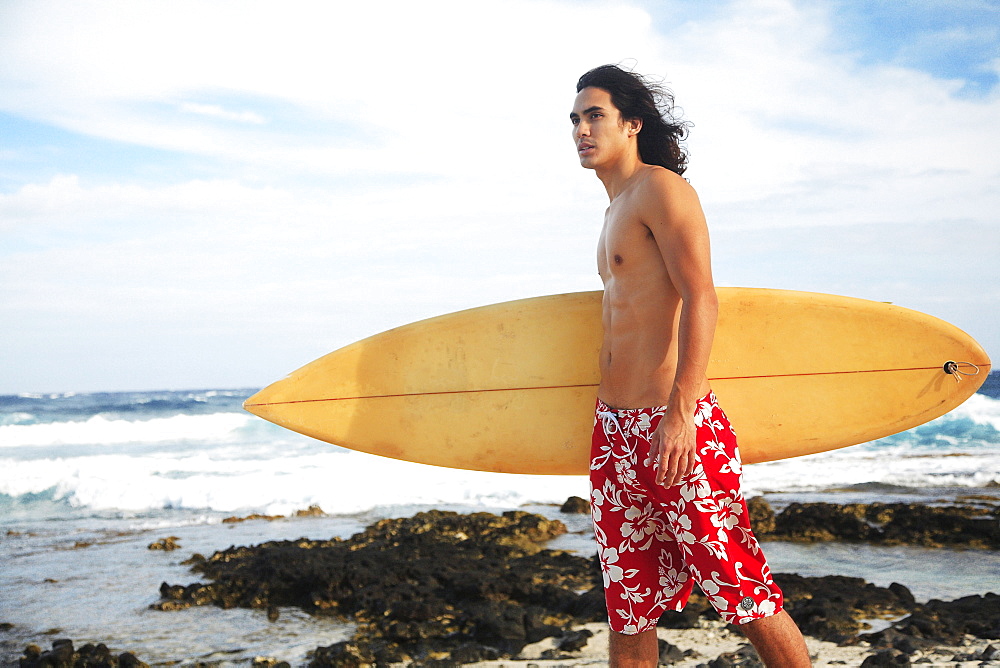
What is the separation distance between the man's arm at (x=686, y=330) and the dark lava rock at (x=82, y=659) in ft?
8.73

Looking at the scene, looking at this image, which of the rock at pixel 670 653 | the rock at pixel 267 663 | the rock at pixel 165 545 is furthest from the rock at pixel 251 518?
the rock at pixel 670 653

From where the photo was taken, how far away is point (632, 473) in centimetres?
197

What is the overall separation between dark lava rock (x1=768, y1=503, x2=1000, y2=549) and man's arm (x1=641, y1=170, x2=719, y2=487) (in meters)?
4.23

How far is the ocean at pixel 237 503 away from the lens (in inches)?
157

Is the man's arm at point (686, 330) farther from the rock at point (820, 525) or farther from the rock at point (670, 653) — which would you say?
the rock at point (820, 525)

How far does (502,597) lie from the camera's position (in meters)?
4.00

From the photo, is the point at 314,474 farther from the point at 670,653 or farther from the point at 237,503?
the point at 670,653

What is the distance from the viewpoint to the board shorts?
1.83m

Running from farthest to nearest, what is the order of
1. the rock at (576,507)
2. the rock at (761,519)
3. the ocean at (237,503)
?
the rock at (576,507) → the rock at (761,519) → the ocean at (237,503)

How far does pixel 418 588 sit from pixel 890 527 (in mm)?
3629

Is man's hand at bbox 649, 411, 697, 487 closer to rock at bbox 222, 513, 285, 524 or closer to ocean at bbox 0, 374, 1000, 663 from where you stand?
ocean at bbox 0, 374, 1000, 663

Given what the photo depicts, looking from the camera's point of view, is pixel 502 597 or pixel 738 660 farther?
pixel 502 597

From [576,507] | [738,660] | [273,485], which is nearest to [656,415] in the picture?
[738,660]

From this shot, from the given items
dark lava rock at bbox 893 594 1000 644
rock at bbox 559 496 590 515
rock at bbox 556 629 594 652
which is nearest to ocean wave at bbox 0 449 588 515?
rock at bbox 559 496 590 515
